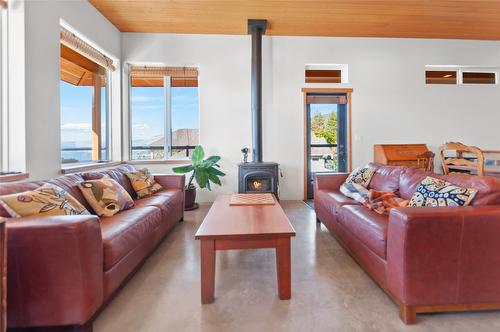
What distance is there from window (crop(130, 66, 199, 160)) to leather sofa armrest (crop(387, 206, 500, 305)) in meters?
4.09

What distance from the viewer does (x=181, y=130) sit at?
16.5 feet

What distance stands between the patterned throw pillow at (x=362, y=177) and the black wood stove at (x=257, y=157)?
133 centimetres

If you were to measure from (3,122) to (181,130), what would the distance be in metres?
2.77

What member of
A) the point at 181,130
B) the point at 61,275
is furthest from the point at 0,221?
the point at 181,130

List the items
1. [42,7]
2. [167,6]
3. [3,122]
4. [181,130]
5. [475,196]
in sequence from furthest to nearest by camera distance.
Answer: [181,130] < [167,6] < [42,7] < [3,122] < [475,196]

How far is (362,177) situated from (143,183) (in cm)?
267

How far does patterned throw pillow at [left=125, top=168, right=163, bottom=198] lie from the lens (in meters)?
3.24

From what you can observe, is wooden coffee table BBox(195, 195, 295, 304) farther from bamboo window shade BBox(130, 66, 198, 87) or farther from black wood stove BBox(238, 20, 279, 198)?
bamboo window shade BBox(130, 66, 198, 87)

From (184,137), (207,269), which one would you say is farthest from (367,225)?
(184,137)

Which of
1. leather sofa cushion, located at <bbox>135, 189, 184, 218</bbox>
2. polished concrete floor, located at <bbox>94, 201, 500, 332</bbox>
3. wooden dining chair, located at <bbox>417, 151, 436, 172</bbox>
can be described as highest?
wooden dining chair, located at <bbox>417, 151, 436, 172</bbox>

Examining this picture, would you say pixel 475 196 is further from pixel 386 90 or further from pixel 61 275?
pixel 386 90

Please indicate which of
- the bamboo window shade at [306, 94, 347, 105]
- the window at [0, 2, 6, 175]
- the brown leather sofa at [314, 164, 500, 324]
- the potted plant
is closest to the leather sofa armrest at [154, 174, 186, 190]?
the potted plant

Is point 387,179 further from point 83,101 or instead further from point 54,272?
point 83,101

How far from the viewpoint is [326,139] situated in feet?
17.5
